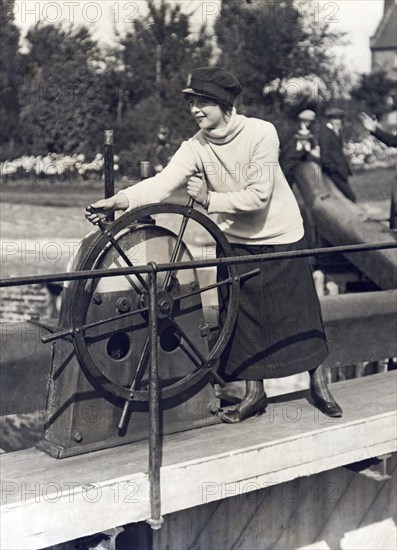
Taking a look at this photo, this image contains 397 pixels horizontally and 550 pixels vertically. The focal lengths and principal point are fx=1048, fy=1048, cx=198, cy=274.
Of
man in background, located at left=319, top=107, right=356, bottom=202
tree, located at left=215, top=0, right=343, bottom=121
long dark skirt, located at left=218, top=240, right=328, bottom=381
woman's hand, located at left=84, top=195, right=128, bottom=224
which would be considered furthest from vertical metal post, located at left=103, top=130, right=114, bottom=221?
tree, located at left=215, top=0, right=343, bottom=121

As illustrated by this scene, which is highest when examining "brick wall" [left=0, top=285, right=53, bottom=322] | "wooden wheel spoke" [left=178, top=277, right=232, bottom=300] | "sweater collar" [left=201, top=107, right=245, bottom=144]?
"sweater collar" [left=201, top=107, right=245, bottom=144]

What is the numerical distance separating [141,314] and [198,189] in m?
0.62

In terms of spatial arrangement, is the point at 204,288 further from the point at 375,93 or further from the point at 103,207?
the point at 375,93

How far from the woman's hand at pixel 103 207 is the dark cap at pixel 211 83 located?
57 cm

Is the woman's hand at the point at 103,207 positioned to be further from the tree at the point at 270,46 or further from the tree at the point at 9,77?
the tree at the point at 270,46

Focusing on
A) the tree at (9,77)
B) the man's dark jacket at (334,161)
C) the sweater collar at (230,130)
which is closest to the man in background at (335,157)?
the man's dark jacket at (334,161)

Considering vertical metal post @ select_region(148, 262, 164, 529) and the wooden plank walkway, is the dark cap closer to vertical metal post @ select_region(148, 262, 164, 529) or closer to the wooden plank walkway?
vertical metal post @ select_region(148, 262, 164, 529)

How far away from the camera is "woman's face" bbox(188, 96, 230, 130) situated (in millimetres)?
4703

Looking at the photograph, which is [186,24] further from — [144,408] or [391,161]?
[144,408]

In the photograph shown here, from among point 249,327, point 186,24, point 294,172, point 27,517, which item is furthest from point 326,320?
point 186,24

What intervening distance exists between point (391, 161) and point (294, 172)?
612 inches

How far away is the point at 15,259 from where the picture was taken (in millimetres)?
16188

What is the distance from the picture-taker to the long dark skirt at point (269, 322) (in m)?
4.96

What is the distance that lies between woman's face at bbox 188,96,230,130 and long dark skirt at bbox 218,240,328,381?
23.5 inches
